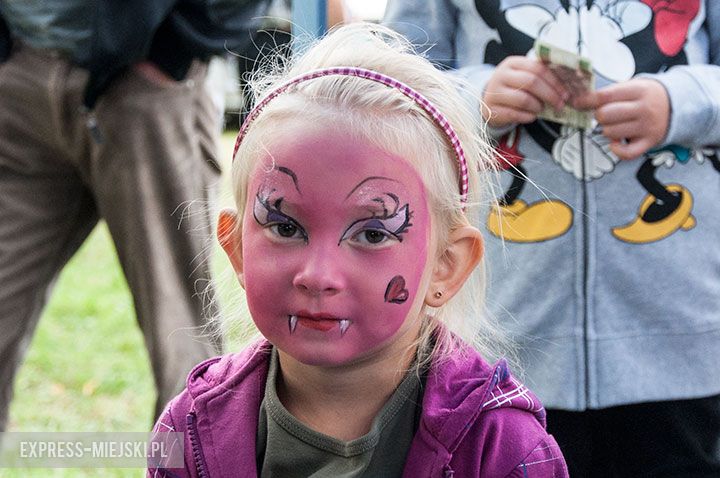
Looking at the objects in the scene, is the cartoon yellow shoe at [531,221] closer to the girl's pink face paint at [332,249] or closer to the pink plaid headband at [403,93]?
the pink plaid headband at [403,93]

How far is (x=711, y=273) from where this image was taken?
2.37m

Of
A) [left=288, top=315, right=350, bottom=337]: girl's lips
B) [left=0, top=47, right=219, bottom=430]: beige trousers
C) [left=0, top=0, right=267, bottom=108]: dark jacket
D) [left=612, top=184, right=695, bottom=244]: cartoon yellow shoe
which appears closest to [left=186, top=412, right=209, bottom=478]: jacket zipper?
[left=288, top=315, right=350, bottom=337]: girl's lips

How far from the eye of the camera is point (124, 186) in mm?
3398

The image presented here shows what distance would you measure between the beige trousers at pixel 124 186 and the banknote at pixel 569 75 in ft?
4.43

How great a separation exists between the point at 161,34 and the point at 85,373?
8.12 feet

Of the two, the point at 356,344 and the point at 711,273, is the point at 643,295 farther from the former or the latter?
the point at 356,344

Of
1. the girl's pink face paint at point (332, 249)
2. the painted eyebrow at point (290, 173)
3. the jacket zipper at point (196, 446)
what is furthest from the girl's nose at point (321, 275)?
the jacket zipper at point (196, 446)

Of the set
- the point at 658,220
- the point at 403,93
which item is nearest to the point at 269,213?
the point at 403,93

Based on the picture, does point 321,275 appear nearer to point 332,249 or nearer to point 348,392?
point 332,249

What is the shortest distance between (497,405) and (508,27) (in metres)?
0.91

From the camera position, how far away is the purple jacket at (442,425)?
186cm

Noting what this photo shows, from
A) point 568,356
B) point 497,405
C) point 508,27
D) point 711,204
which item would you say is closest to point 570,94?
point 508,27

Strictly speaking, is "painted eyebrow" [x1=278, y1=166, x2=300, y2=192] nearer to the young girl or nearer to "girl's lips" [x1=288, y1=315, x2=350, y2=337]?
the young girl

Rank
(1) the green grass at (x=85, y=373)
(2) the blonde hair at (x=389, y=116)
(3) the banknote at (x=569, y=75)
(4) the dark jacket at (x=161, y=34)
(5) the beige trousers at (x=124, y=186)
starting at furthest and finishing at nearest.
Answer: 1. (1) the green grass at (x=85, y=373)
2. (5) the beige trousers at (x=124, y=186)
3. (4) the dark jacket at (x=161, y=34)
4. (3) the banknote at (x=569, y=75)
5. (2) the blonde hair at (x=389, y=116)
